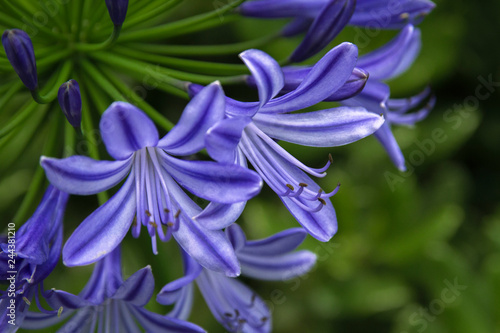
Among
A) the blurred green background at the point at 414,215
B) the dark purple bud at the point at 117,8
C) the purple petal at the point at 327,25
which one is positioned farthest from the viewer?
the blurred green background at the point at 414,215

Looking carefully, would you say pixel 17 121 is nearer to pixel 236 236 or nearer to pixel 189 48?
pixel 189 48

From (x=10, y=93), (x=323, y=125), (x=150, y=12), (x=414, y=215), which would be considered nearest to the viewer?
(x=323, y=125)

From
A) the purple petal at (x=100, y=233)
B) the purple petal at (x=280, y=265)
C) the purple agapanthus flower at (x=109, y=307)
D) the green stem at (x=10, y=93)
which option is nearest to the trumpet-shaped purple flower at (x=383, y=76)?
the purple petal at (x=280, y=265)

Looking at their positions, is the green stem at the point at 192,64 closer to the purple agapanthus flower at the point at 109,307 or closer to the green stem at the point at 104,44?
the green stem at the point at 104,44

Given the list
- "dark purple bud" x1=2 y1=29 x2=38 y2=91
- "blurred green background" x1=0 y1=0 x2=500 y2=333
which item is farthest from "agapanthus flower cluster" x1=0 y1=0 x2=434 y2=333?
"blurred green background" x1=0 y1=0 x2=500 y2=333

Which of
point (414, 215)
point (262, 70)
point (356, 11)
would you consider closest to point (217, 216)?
point (262, 70)

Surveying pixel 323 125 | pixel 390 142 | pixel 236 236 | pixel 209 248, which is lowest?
pixel 390 142

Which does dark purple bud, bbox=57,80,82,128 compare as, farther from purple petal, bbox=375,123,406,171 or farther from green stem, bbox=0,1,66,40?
purple petal, bbox=375,123,406,171
